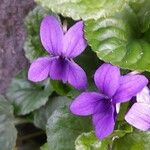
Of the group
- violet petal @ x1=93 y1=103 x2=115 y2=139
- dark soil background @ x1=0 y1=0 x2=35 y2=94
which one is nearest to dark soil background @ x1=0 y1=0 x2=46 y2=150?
dark soil background @ x1=0 y1=0 x2=35 y2=94

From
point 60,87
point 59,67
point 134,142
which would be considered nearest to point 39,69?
point 59,67

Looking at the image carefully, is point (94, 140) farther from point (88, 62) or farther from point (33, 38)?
point (33, 38)

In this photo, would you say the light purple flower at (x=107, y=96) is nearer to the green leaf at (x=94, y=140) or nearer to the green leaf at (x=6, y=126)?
the green leaf at (x=94, y=140)

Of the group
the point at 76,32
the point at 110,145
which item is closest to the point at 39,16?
the point at 76,32

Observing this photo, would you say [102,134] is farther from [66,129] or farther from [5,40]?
[5,40]

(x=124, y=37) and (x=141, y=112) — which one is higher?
(x=124, y=37)

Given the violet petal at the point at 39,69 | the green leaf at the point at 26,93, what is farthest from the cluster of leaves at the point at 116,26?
the green leaf at the point at 26,93

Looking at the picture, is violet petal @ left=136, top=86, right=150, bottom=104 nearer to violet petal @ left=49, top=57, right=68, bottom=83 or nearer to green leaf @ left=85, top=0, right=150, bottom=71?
green leaf @ left=85, top=0, right=150, bottom=71
